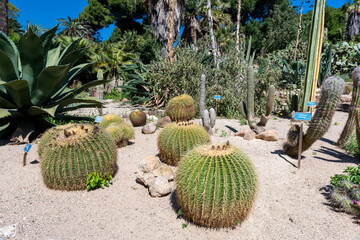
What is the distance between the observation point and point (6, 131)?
5352mm

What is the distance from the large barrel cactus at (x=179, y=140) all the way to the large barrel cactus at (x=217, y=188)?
1.42 meters

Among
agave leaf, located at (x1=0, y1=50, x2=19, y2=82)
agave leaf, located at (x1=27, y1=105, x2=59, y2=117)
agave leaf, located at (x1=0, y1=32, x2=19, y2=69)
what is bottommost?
agave leaf, located at (x1=27, y1=105, x2=59, y2=117)

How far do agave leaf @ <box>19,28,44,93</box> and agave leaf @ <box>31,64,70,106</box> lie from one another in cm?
38

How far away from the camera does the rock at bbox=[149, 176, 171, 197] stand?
3.19 metres

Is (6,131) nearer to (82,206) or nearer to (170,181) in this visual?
(82,206)

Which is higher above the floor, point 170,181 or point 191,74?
point 191,74

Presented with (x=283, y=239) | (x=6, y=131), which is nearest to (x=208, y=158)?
(x=283, y=239)

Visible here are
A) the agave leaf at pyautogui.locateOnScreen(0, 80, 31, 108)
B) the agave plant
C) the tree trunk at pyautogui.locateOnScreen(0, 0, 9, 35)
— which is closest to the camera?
the agave leaf at pyautogui.locateOnScreen(0, 80, 31, 108)

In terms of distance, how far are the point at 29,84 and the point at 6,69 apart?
57 centimetres

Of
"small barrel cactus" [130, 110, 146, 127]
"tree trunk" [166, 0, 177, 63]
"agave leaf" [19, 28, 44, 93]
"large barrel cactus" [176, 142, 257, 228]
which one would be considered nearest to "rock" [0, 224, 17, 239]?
"large barrel cactus" [176, 142, 257, 228]

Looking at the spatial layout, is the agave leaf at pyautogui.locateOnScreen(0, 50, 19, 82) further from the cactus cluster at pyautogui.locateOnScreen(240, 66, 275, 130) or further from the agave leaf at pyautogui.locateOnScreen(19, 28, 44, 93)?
the cactus cluster at pyautogui.locateOnScreen(240, 66, 275, 130)

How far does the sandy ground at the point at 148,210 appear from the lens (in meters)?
2.47

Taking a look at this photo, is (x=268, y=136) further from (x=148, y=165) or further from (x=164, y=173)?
(x=148, y=165)

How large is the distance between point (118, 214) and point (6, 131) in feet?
14.2
